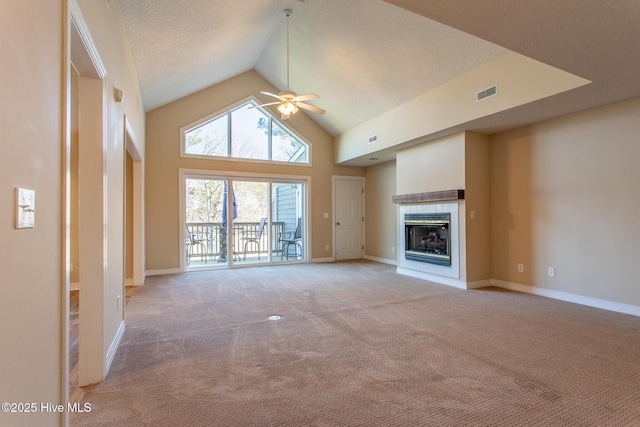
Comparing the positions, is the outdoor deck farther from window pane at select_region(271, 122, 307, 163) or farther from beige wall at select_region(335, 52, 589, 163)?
beige wall at select_region(335, 52, 589, 163)

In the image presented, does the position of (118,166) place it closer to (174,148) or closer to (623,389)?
(174,148)

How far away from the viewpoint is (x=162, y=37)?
12.3 ft

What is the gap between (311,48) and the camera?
5.39 metres

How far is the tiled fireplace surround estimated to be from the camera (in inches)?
192

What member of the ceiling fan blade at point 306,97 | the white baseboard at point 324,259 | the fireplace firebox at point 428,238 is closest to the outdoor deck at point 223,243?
the white baseboard at point 324,259

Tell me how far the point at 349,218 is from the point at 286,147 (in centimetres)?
235

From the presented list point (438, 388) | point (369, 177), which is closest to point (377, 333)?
point (438, 388)

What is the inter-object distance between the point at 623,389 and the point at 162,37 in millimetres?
5310

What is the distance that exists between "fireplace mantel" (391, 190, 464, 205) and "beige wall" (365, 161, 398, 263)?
1.25m

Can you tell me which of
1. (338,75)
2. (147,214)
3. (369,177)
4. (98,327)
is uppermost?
(338,75)

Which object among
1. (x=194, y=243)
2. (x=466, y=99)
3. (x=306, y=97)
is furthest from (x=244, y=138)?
(x=466, y=99)

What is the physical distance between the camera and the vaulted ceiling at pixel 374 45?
2237 millimetres

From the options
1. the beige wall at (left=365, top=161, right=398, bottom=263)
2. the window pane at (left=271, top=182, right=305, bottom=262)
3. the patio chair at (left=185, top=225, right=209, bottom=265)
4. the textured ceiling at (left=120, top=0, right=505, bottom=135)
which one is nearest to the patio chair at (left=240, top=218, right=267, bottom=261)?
the window pane at (left=271, top=182, right=305, bottom=262)

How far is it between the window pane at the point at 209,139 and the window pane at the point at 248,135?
184mm
